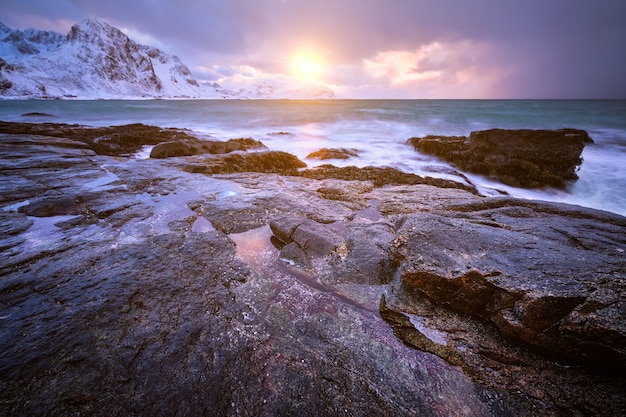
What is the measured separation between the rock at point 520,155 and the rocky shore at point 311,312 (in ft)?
20.6

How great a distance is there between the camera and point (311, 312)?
3.09m

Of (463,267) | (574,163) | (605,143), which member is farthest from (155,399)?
(605,143)

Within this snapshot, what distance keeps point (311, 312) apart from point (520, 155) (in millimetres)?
12467

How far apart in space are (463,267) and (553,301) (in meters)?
0.83

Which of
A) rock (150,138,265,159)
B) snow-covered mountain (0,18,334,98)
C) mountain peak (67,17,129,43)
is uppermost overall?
mountain peak (67,17,129,43)

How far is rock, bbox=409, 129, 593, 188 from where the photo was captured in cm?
1000

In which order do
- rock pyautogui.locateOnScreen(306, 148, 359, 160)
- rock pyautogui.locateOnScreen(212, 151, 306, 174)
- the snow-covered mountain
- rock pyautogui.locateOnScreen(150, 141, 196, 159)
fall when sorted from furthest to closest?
the snow-covered mountain < rock pyautogui.locateOnScreen(306, 148, 359, 160) < rock pyautogui.locateOnScreen(150, 141, 196, 159) < rock pyautogui.locateOnScreen(212, 151, 306, 174)

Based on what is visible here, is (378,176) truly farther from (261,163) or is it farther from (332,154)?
(332,154)

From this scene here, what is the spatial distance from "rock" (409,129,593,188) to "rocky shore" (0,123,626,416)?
6.29 m

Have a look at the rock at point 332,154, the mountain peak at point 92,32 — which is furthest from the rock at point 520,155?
the mountain peak at point 92,32

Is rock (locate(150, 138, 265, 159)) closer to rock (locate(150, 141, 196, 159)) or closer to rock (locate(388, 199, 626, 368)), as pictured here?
rock (locate(150, 141, 196, 159))

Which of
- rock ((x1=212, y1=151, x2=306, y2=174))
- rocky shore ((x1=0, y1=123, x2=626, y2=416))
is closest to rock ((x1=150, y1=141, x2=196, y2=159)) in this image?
rock ((x1=212, y1=151, x2=306, y2=174))

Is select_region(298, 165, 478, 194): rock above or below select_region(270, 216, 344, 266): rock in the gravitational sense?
below

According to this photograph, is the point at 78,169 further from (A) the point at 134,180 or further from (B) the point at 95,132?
(B) the point at 95,132
